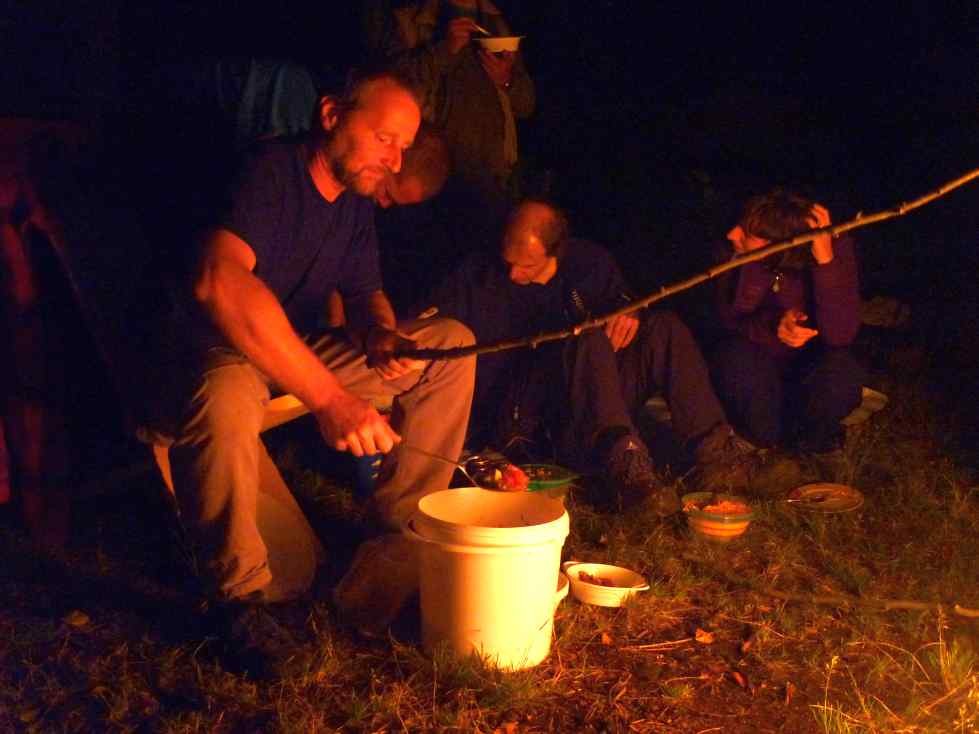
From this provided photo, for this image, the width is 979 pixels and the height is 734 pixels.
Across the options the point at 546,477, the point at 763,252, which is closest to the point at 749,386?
the point at 546,477

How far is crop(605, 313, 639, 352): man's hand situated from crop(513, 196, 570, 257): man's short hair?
39cm

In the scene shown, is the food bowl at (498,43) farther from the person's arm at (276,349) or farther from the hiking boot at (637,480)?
the person's arm at (276,349)

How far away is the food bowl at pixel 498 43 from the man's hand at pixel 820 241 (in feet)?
6.26

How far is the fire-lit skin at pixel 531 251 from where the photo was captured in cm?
418

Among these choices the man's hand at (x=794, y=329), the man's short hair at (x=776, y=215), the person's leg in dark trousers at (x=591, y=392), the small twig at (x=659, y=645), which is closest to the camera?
the small twig at (x=659, y=645)

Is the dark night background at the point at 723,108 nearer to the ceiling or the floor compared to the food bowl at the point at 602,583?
nearer to the ceiling

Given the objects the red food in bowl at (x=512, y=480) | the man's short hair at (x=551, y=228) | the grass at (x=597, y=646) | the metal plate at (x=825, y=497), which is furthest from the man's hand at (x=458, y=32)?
the red food in bowl at (x=512, y=480)

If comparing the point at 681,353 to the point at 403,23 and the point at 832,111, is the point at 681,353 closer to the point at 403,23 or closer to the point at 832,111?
the point at 403,23

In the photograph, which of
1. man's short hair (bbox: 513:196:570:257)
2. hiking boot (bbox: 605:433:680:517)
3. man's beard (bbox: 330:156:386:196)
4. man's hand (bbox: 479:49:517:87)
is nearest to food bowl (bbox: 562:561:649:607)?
hiking boot (bbox: 605:433:680:517)

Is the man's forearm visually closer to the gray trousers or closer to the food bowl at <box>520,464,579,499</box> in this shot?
the gray trousers

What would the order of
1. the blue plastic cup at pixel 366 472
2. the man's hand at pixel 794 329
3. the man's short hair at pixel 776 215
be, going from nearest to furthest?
the blue plastic cup at pixel 366 472
the man's short hair at pixel 776 215
the man's hand at pixel 794 329

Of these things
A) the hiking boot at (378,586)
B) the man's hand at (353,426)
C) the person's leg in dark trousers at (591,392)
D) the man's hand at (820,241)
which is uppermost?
the man's hand at (820,241)

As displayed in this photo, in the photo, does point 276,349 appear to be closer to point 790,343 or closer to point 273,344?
point 273,344

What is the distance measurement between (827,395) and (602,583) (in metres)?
1.68
